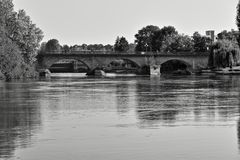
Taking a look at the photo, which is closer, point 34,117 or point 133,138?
point 133,138

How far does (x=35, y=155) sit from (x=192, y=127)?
25.4 feet

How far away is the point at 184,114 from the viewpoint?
97.7 ft

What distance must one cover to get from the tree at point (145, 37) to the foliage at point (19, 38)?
96018mm

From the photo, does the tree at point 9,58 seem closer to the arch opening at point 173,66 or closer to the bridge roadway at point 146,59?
the bridge roadway at point 146,59

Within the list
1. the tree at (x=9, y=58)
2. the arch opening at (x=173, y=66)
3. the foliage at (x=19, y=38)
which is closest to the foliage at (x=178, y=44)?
the arch opening at (x=173, y=66)

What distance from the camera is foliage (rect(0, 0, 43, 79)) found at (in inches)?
3280

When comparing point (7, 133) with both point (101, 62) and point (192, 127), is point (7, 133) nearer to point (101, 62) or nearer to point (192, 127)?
point (192, 127)

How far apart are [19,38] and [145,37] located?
10672 centimetres

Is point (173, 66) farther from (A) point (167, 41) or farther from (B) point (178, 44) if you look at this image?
(A) point (167, 41)

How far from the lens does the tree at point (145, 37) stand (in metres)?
190

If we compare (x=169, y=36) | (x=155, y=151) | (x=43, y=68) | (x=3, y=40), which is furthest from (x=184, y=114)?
(x=169, y=36)

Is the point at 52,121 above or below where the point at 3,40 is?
below

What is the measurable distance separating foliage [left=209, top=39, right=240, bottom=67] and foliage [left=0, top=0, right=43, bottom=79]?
35172 mm

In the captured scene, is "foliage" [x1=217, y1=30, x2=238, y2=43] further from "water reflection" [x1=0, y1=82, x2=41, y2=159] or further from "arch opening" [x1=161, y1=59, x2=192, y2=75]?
"water reflection" [x1=0, y1=82, x2=41, y2=159]
